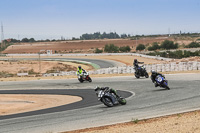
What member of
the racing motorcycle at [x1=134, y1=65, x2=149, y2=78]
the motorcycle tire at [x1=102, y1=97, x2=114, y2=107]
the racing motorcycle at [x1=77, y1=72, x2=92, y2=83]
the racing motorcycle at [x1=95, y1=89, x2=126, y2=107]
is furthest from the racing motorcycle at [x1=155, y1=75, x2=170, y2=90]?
the racing motorcycle at [x1=77, y1=72, x2=92, y2=83]

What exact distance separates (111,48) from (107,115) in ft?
355

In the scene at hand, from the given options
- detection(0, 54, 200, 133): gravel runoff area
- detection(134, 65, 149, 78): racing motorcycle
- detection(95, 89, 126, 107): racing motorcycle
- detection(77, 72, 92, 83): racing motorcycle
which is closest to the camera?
detection(0, 54, 200, 133): gravel runoff area

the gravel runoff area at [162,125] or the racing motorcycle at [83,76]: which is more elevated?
the gravel runoff area at [162,125]

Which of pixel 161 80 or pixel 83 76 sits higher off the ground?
pixel 161 80

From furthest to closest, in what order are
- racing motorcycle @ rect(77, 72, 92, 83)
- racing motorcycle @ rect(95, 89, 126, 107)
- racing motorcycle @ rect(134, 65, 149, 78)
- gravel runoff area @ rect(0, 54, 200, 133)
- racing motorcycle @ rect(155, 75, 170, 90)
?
racing motorcycle @ rect(77, 72, 92, 83), racing motorcycle @ rect(134, 65, 149, 78), racing motorcycle @ rect(155, 75, 170, 90), racing motorcycle @ rect(95, 89, 126, 107), gravel runoff area @ rect(0, 54, 200, 133)

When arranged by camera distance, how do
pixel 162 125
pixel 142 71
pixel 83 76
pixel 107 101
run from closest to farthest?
pixel 162 125 → pixel 107 101 → pixel 142 71 → pixel 83 76

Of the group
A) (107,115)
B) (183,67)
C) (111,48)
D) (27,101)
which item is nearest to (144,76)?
(183,67)

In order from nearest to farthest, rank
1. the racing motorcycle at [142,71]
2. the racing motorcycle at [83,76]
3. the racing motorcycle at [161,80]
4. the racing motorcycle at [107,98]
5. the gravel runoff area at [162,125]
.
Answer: the gravel runoff area at [162,125] < the racing motorcycle at [107,98] < the racing motorcycle at [161,80] < the racing motorcycle at [142,71] < the racing motorcycle at [83,76]

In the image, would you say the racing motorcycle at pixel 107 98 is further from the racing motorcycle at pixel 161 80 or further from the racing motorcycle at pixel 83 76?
the racing motorcycle at pixel 83 76

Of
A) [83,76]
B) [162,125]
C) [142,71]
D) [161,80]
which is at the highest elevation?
[161,80]

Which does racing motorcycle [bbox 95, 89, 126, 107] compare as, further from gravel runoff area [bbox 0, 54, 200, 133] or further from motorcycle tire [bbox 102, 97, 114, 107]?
gravel runoff area [bbox 0, 54, 200, 133]

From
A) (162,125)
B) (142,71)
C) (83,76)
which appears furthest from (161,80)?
(83,76)

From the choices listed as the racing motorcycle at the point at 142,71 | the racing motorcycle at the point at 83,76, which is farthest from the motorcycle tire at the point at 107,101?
the racing motorcycle at the point at 83,76

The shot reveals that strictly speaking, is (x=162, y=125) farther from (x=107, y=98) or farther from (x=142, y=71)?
(x=142, y=71)
